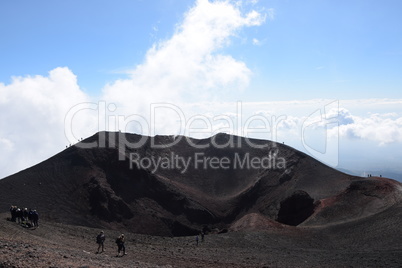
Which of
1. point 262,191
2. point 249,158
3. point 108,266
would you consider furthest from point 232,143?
point 108,266

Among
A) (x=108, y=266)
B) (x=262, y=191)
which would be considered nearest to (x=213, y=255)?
(x=108, y=266)

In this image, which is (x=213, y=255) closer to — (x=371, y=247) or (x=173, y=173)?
(x=371, y=247)

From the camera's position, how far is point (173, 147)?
80.8m

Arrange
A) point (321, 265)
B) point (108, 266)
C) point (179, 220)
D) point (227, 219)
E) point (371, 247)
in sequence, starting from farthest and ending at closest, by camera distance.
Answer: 1. point (227, 219)
2. point (179, 220)
3. point (371, 247)
4. point (321, 265)
5. point (108, 266)

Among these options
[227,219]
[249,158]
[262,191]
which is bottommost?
[227,219]

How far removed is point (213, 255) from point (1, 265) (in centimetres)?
1896

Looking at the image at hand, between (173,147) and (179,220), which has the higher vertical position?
(173,147)

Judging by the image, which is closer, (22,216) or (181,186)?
(22,216)

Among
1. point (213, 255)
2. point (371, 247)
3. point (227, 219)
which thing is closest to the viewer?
point (213, 255)

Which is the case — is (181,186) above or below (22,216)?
below

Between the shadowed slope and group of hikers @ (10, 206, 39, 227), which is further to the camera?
the shadowed slope

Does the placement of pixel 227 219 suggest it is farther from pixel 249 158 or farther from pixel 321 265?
pixel 321 265

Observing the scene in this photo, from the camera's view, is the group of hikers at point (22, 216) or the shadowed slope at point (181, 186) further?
the shadowed slope at point (181, 186)

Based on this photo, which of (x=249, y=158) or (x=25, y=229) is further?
(x=249, y=158)
